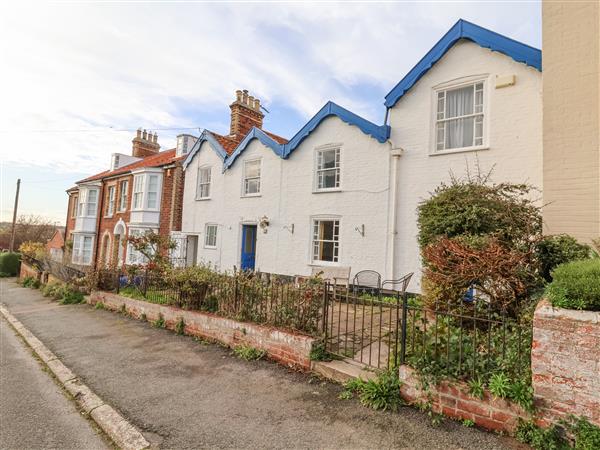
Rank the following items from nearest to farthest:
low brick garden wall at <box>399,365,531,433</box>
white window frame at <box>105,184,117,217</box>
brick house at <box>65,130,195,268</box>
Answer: low brick garden wall at <box>399,365,531,433</box>, brick house at <box>65,130,195,268</box>, white window frame at <box>105,184,117,217</box>

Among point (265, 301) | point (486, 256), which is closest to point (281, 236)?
point (265, 301)

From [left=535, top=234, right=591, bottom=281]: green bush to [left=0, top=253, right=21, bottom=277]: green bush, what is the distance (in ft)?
123

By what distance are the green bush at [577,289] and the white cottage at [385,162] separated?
584 cm

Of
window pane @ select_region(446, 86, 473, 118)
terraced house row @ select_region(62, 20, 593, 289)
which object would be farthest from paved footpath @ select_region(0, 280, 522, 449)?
window pane @ select_region(446, 86, 473, 118)

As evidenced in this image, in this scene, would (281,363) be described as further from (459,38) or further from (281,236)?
(459,38)

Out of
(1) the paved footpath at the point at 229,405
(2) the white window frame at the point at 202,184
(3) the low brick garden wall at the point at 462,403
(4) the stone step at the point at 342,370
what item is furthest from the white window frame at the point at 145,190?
(3) the low brick garden wall at the point at 462,403

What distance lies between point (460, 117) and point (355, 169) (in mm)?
3583

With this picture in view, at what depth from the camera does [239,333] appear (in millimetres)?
6258

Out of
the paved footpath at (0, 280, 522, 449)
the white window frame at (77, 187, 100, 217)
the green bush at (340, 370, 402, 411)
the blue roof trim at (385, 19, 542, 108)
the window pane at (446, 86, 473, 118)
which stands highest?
the blue roof trim at (385, 19, 542, 108)

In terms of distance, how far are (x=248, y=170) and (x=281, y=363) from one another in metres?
11.4

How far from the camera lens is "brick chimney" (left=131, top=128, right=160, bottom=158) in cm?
2628

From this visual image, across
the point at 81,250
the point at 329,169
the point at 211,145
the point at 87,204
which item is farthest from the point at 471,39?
the point at 81,250

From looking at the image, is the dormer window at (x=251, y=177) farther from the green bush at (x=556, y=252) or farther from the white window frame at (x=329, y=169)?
the green bush at (x=556, y=252)

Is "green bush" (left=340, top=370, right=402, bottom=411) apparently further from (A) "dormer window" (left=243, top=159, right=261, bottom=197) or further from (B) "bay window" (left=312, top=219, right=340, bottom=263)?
(A) "dormer window" (left=243, top=159, right=261, bottom=197)
